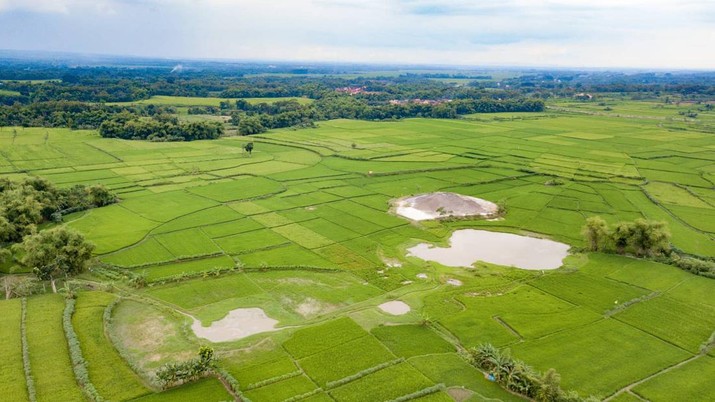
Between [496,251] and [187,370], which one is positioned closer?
[187,370]

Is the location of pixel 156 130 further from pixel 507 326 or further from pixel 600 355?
pixel 600 355

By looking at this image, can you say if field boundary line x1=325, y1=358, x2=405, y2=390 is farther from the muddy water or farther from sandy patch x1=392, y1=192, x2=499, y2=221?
sandy patch x1=392, y1=192, x2=499, y2=221

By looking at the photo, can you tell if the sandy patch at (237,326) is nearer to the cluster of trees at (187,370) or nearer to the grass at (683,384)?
the cluster of trees at (187,370)

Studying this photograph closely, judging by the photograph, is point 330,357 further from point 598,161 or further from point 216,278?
point 598,161

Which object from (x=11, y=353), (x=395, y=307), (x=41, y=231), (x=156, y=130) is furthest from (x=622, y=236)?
(x=156, y=130)

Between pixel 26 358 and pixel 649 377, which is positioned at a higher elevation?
pixel 26 358

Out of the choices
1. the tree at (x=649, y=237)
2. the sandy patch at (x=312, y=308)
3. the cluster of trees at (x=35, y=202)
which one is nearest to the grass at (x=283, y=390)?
the sandy patch at (x=312, y=308)
